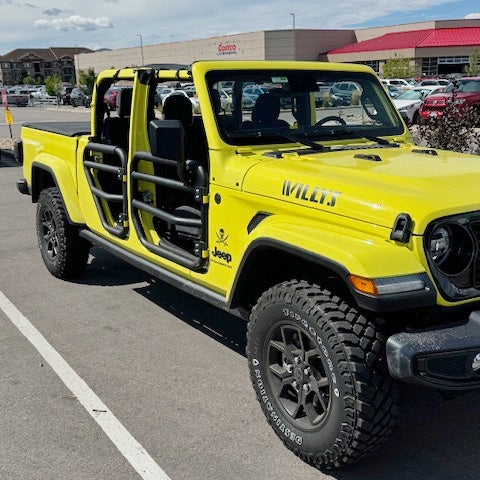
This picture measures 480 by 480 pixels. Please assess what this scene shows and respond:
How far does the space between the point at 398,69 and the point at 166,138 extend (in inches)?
1803

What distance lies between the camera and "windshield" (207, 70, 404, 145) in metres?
3.90

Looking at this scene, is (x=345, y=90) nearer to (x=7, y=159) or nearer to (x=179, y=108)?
(x=179, y=108)

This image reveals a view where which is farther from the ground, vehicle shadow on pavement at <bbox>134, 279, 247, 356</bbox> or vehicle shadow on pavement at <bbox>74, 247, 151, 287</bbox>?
vehicle shadow on pavement at <bbox>74, 247, 151, 287</bbox>

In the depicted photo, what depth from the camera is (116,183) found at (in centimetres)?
519

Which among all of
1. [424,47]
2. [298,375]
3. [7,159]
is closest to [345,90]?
[298,375]

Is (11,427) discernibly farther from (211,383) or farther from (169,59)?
(169,59)

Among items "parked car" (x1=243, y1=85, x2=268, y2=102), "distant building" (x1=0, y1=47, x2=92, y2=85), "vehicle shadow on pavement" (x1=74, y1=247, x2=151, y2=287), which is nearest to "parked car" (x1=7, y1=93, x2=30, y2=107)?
"vehicle shadow on pavement" (x1=74, y1=247, x2=151, y2=287)

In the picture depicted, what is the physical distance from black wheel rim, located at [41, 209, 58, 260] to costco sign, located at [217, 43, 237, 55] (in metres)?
58.7

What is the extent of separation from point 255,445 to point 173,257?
142 cm

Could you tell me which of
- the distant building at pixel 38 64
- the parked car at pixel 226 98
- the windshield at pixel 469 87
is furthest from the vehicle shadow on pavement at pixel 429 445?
the distant building at pixel 38 64

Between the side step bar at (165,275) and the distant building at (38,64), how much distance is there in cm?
13987

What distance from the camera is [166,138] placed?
351 cm

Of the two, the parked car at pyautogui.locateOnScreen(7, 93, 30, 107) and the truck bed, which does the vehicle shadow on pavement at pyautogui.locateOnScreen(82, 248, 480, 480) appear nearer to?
the truck bed

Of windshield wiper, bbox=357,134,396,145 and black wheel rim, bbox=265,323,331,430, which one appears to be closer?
black wheel rim, bbox=265,323,331,430
